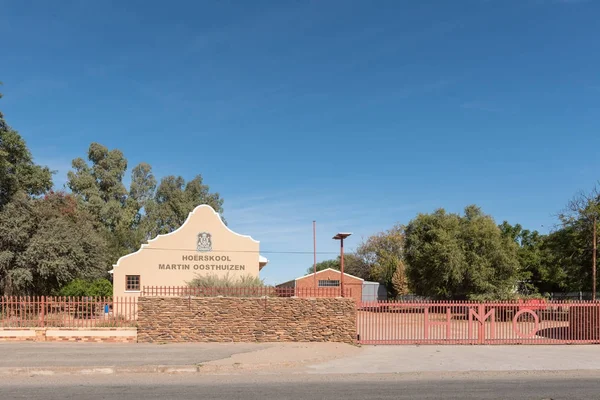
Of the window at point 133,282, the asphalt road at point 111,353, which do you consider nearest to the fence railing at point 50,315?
the asphalt road at point 111,353

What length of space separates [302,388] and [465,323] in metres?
11.5

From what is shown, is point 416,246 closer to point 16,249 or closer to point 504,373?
point 16,249

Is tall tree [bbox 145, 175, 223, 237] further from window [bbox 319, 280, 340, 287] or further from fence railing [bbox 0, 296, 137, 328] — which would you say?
fence railing [bbox 0, 296, 137, 328]

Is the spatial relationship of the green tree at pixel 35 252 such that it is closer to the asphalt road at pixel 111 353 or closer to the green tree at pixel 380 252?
the asphalt road at pixel 111 353

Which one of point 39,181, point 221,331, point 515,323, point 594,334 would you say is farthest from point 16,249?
point 594,334

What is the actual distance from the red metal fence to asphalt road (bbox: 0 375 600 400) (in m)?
6.15

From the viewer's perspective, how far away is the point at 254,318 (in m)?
18.7

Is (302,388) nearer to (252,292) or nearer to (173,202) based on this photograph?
(252,292)

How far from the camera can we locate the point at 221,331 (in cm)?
1861

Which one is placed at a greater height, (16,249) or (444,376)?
(16,249)

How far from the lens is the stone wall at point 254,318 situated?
18.5 m

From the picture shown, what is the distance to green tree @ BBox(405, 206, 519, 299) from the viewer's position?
132 ft

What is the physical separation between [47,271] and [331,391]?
2453 cm

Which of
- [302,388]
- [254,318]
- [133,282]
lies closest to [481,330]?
[254,318]
